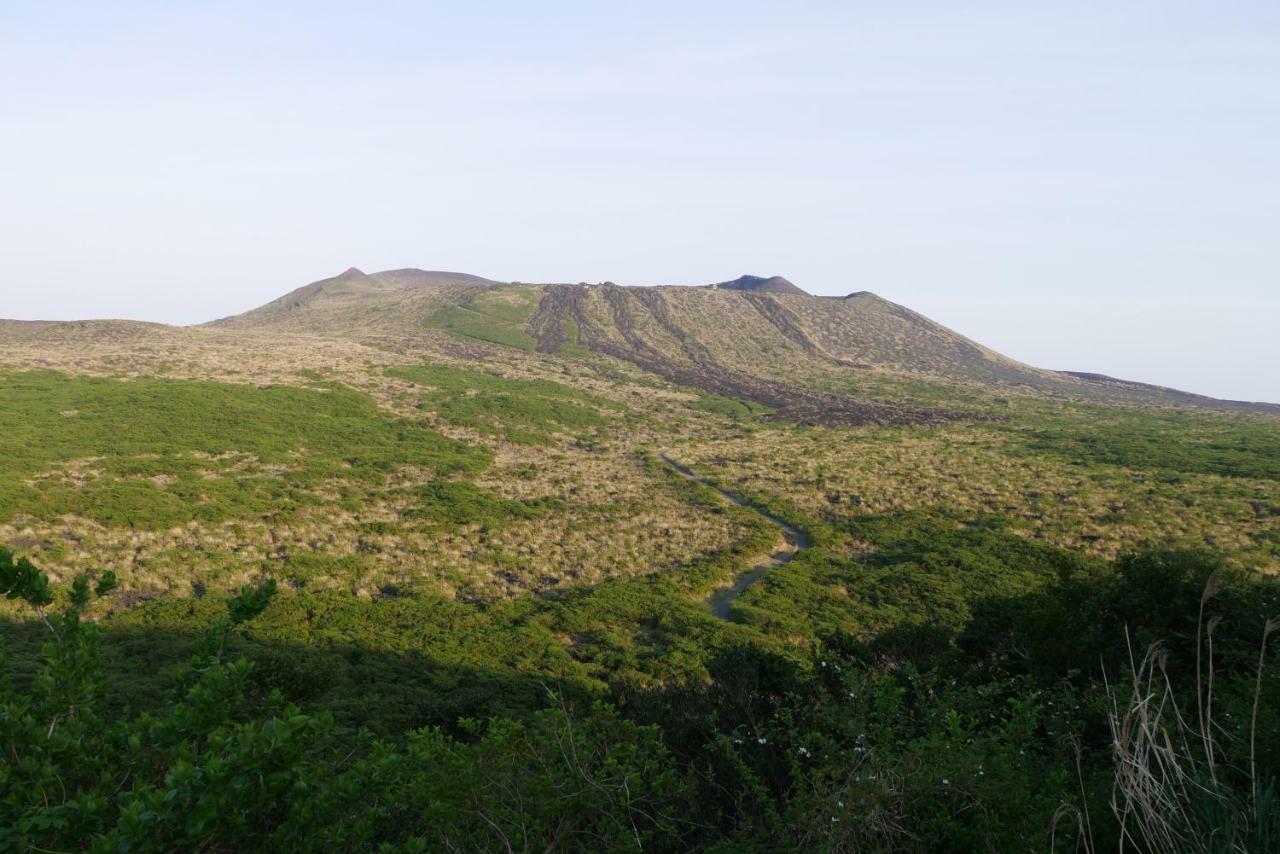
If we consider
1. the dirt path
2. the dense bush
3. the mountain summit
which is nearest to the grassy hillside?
the dense bush

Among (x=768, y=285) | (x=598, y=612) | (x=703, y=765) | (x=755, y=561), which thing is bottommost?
(x=598, y=612)

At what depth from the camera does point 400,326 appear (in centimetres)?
11275

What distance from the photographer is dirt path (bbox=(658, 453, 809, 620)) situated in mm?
24938

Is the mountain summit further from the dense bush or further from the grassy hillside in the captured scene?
the dense bush

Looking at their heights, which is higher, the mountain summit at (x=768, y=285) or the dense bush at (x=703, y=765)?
the mountain summit at (x=768, y=285)

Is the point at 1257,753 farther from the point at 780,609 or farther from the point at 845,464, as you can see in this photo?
the point at 845,464

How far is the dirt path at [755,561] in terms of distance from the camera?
24938 mm

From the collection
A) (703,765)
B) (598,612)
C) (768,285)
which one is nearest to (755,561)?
(598,612)

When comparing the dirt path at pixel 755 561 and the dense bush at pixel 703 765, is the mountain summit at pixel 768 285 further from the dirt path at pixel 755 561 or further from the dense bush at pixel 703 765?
the dense bush at pixel 703 765

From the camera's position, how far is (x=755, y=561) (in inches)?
1187

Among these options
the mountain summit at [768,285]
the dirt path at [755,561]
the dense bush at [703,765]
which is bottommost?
the dirt path at [755,561]

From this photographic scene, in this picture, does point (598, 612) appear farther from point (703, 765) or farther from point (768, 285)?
point (768, 285)

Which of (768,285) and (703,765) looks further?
(768,285)

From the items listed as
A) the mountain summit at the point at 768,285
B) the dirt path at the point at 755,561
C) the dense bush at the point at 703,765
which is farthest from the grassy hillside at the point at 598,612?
the mountain summit at the point at 768,285
